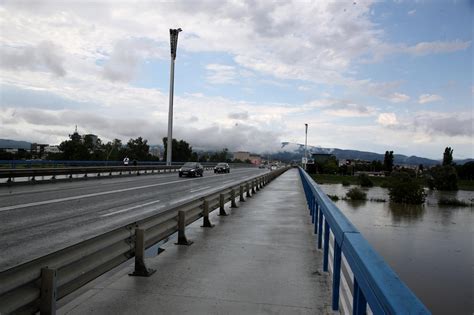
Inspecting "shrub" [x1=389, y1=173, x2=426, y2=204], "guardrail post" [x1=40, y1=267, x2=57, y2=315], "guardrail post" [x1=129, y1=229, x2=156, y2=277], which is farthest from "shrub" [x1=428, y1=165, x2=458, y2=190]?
"guardrail post" [x1=40, y1=267, x2=57, y2=315]

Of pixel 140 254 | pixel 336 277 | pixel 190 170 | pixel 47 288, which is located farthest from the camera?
pixel 190 170

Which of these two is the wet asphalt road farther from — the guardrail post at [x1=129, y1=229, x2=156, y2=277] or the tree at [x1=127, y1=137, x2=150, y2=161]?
the tree at [x1=127, y1=137, x2=150, y2=161]

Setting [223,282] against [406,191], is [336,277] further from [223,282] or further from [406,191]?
[406,191]

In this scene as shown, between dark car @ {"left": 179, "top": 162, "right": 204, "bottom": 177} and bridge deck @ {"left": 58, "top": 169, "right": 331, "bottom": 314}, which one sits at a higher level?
dark car @ {"left": 179, "top": 162, "right": 204, "bottom": 177}

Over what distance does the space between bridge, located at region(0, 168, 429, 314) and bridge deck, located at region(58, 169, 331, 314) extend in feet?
0.05

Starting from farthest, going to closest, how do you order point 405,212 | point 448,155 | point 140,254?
point 448,155, point 405,212, point 140,254

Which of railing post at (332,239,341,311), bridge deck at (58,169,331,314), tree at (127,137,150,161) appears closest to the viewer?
railing post at (332,239,341,311)

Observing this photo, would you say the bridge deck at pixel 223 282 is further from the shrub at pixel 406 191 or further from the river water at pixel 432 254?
the shrub at pixel 406 191

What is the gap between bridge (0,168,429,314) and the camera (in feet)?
11.2

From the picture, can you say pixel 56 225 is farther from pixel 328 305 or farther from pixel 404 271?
pixel 404 271

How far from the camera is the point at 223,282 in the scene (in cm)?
588

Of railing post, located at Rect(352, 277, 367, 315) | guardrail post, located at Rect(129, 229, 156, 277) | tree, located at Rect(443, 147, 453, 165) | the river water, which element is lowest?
the river water

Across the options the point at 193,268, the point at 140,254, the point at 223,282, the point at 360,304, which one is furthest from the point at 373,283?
the point at 193,268

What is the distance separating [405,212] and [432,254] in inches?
1087
